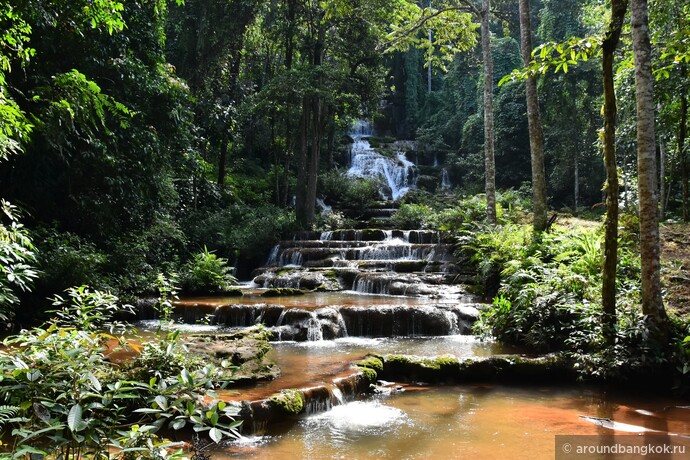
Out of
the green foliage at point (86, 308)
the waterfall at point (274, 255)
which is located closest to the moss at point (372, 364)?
the green foliage at point (86, 308)

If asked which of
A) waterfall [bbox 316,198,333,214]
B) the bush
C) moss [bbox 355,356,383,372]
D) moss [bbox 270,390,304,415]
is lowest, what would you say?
moss [bbox 270,390,304,415]

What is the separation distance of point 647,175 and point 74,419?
22.8ft

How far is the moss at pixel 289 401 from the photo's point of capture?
5473mm

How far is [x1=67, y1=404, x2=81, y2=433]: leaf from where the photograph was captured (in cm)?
223

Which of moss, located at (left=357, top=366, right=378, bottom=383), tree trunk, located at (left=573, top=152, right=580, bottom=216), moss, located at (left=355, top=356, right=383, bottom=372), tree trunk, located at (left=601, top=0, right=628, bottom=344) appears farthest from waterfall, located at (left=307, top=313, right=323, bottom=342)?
tree trunk, located at (left=573, top=152, right=580, bottom=216)

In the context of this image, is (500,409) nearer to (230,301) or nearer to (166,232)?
(230,301)

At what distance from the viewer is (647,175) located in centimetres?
649

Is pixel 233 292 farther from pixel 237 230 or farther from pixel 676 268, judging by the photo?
pixel 676 268

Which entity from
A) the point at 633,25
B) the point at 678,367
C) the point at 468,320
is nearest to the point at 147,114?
the point at 468,320

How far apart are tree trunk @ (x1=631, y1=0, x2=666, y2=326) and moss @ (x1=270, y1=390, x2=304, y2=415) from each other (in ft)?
15.5

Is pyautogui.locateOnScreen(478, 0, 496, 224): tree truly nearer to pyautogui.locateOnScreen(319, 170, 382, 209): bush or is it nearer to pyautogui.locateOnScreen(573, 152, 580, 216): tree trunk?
pyautogui.locateOnScreen(319, 170, 382, 209): bush

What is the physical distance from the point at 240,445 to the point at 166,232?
10.5m

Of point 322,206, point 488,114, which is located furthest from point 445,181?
point 488,114

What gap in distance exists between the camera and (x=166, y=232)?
1432cm
